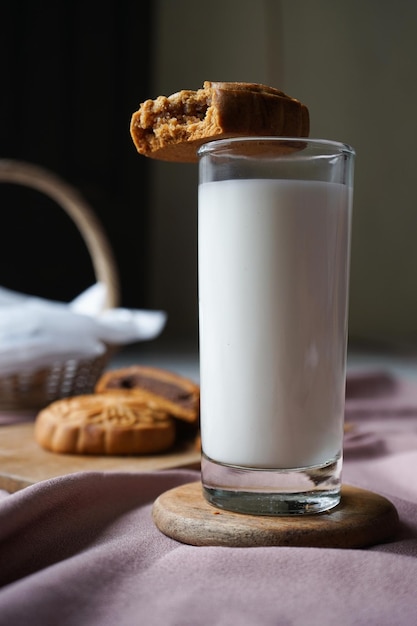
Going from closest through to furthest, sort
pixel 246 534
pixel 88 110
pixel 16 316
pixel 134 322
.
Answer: pixel 246 534 → pixel 16 316 → pixel 134 322 → pixel 88 110

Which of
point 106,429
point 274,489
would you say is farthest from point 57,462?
point 274,489

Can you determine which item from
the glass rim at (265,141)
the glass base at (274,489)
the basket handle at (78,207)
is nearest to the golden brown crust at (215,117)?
the glass rim at (265,141)

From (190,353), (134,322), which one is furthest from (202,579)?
(190,353)

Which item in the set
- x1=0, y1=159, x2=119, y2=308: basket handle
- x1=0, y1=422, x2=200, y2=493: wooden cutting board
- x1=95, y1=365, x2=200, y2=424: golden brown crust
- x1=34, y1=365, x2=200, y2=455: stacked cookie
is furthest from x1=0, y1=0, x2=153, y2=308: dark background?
x1=0, y1=422, x2=200, y2=493: wooden cutting board

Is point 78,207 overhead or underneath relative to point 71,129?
underneath

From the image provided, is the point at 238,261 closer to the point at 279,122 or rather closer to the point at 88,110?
the point at 279,122

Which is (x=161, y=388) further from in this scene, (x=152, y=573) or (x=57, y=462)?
(x=152, y=573)

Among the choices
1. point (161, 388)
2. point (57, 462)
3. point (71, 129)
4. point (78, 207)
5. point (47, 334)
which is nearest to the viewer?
point (57, 462)

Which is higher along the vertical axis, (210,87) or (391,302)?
(210,87)
